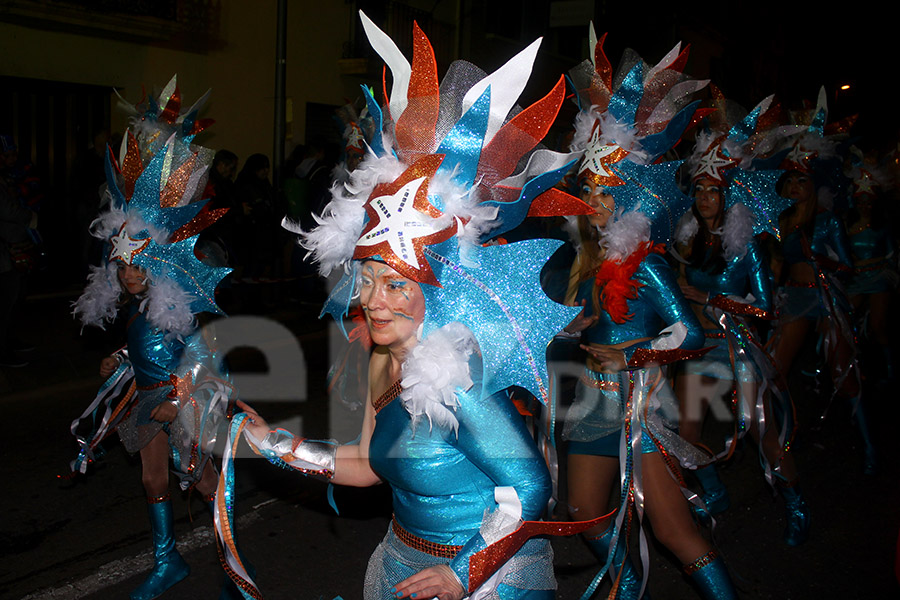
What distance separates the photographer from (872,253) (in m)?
7.09

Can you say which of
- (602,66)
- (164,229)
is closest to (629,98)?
(602,66)

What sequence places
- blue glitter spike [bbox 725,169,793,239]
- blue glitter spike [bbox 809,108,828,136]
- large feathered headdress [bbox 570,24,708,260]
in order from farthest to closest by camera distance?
blue glitter spike [bbox 809,108,828,136] → blue glitter spike [bbox 725,169,793,239] → large feathered headdress [bbox 570,24,708,260]

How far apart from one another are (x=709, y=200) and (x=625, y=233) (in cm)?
144

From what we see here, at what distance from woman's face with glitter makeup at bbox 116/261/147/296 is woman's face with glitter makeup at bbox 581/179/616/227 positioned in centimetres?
204

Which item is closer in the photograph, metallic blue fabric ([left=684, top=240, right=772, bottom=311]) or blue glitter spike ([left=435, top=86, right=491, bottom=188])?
blue glitter spike ([left=435, top=86, right=491, bottom=188])

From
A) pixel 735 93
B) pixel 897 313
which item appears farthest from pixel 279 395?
pixel 735 93

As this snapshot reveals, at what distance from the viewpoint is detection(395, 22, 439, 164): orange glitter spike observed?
208 cm

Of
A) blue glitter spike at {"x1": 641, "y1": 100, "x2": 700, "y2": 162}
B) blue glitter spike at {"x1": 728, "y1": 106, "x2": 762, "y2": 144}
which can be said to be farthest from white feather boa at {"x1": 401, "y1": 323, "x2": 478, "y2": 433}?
blue glitter spike at {"x1": 728, "y1": 106, "x2": 762, "y2": 144}

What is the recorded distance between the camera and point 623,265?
323cm

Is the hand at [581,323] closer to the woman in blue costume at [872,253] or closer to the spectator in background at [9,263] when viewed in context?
the woman in blue costume at [872,253]

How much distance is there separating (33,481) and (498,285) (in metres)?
3.93

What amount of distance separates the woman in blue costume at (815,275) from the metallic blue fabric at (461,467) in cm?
370

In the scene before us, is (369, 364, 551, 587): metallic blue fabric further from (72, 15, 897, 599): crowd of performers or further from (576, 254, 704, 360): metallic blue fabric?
(576, 254, 704, 360): metallic blue fabric

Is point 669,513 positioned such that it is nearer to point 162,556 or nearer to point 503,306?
point 503,306
